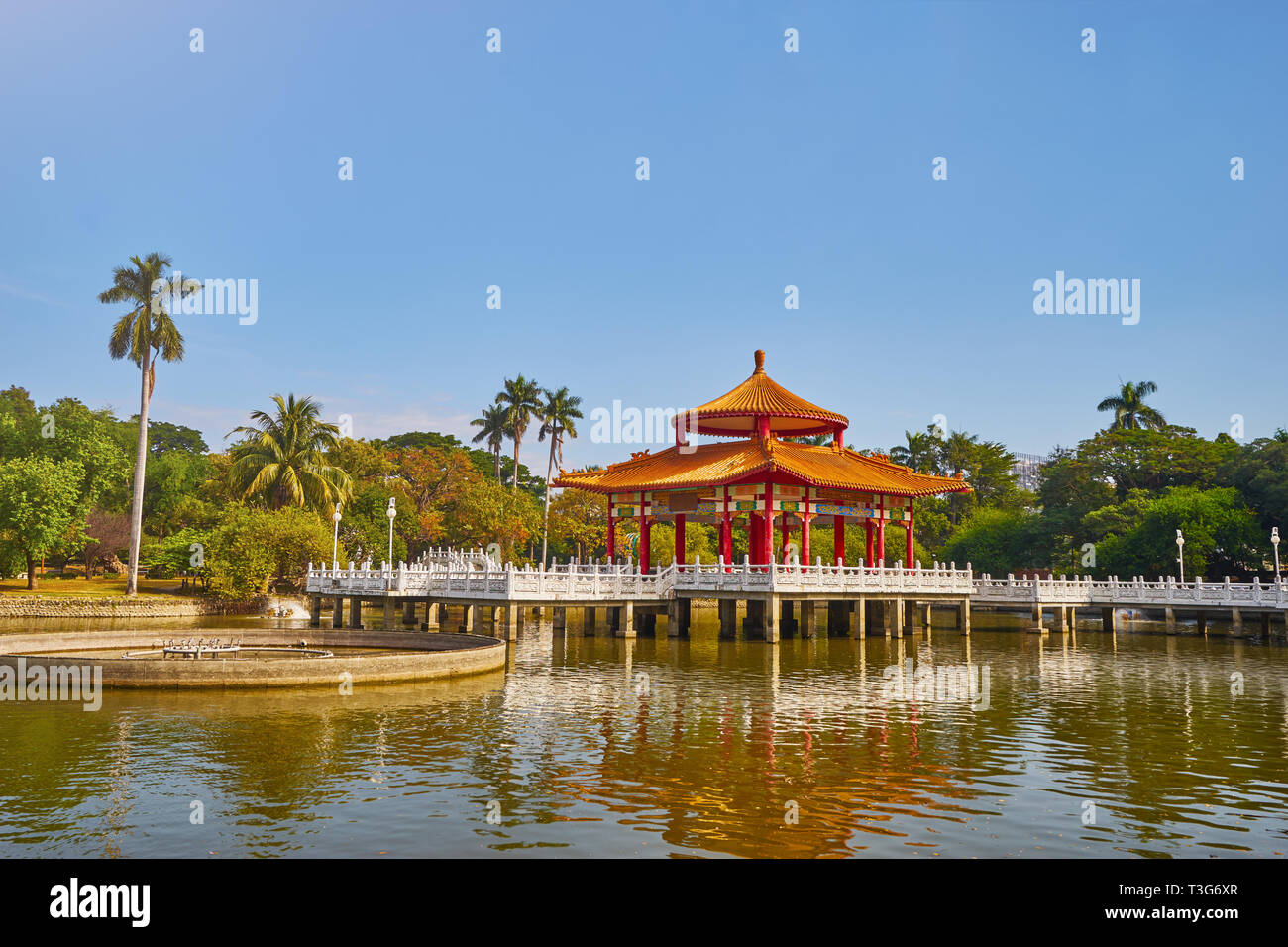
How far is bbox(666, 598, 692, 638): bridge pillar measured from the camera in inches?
1526

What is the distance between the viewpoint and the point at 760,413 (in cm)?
4475

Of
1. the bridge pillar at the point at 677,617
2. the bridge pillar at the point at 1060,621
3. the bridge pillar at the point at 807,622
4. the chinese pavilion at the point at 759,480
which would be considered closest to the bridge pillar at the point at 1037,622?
the bridge pillar at the point at 1060,621

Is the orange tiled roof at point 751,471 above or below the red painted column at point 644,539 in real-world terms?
above

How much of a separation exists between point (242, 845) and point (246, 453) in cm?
6023

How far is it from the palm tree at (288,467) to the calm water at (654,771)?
141 feet

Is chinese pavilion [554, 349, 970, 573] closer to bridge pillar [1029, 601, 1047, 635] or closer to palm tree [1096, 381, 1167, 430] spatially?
bridge pillar [1029, 601, 1047, 635]

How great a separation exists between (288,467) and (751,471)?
120 ft

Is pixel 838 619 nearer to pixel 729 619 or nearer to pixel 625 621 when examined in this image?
pixel 729 619

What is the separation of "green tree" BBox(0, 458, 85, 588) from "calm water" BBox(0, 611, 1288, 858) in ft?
133

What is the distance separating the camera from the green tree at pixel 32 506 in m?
54.9

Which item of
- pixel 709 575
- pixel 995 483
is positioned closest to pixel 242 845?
pixel 709 575

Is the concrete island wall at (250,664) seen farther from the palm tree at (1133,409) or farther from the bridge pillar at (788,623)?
the palm tree at (1133,409)

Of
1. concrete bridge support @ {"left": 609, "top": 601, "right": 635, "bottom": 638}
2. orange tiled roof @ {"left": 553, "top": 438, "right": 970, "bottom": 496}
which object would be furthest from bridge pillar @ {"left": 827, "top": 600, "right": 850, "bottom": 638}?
concrete bridge support @ {"left": 609, "top": 601, "right": 635, "bottom": 638}

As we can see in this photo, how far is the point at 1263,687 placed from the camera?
25.6m
